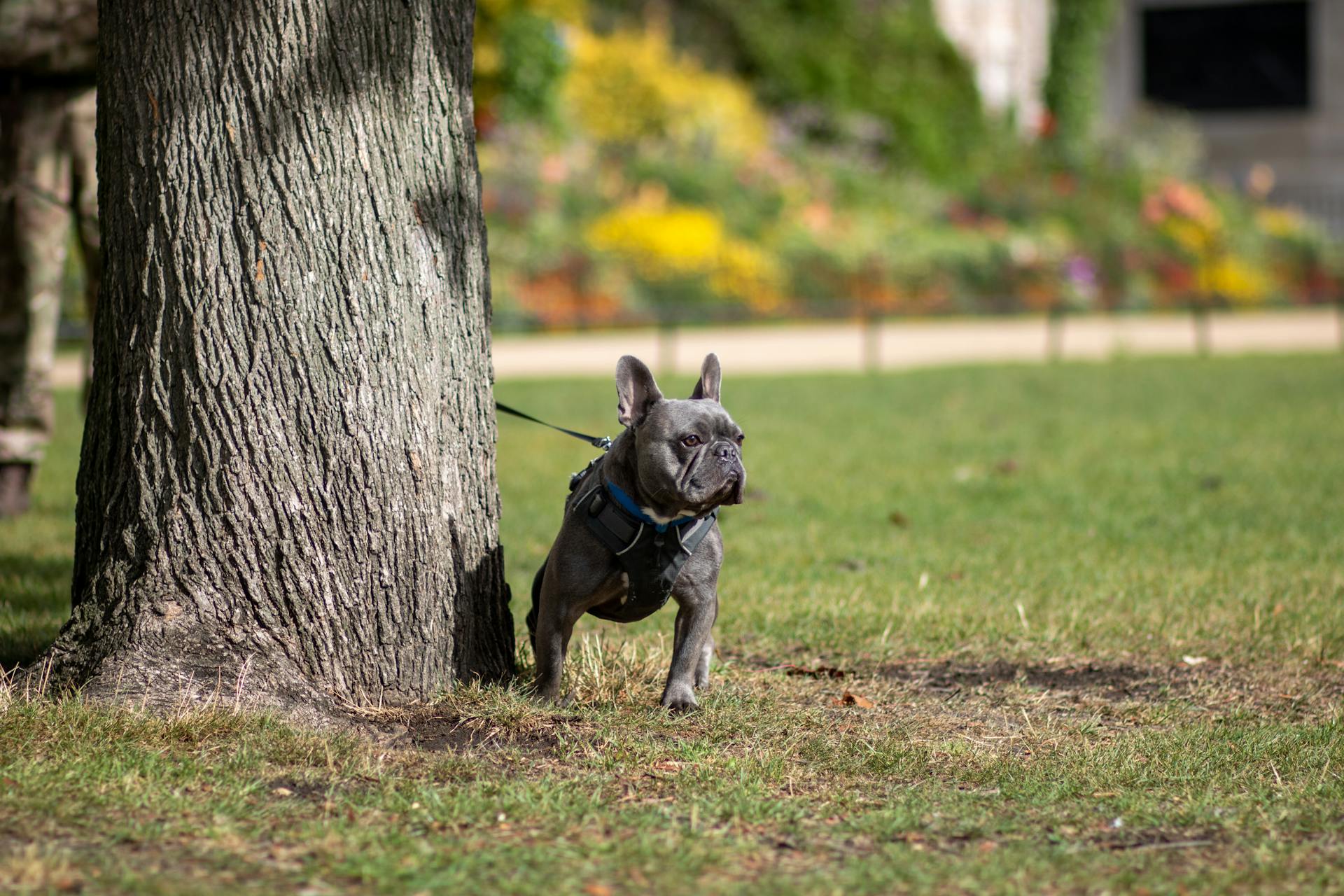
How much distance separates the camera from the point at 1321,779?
11.6 ft

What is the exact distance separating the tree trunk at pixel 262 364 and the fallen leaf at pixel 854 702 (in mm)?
1165

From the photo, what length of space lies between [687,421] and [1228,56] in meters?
36.3

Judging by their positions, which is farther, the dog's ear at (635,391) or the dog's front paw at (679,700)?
the dog's front paw at (679,700)

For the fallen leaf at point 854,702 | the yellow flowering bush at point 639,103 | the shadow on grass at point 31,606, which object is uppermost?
the yellow flowering bush at point 639,103

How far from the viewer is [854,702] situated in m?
4.25

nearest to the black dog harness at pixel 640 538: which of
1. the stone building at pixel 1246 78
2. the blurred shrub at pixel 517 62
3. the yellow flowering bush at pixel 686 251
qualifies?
the yellow flowering bush at pixel 686 251

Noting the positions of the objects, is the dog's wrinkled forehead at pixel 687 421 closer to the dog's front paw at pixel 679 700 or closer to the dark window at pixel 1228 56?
the dog's front paw at pixel 679 700

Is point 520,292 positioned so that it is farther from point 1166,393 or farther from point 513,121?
point 1166,393

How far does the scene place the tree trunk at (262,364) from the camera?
380 centimetres

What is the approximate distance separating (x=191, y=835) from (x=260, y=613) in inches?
33.3

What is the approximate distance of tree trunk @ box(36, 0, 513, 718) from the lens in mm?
3805

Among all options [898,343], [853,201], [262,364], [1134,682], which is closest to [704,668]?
[1134,682]

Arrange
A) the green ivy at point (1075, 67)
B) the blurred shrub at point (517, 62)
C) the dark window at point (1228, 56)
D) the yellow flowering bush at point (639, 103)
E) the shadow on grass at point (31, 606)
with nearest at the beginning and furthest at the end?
the shadow on grass at point (31, 606), the blurred shrub at point (517, 62), the yellow flowering bush at point (639, 103), the green ivy at point (1075, 67), the dark window at point (1228, 56)

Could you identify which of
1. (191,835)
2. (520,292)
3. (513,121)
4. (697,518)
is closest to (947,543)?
(697,518)
